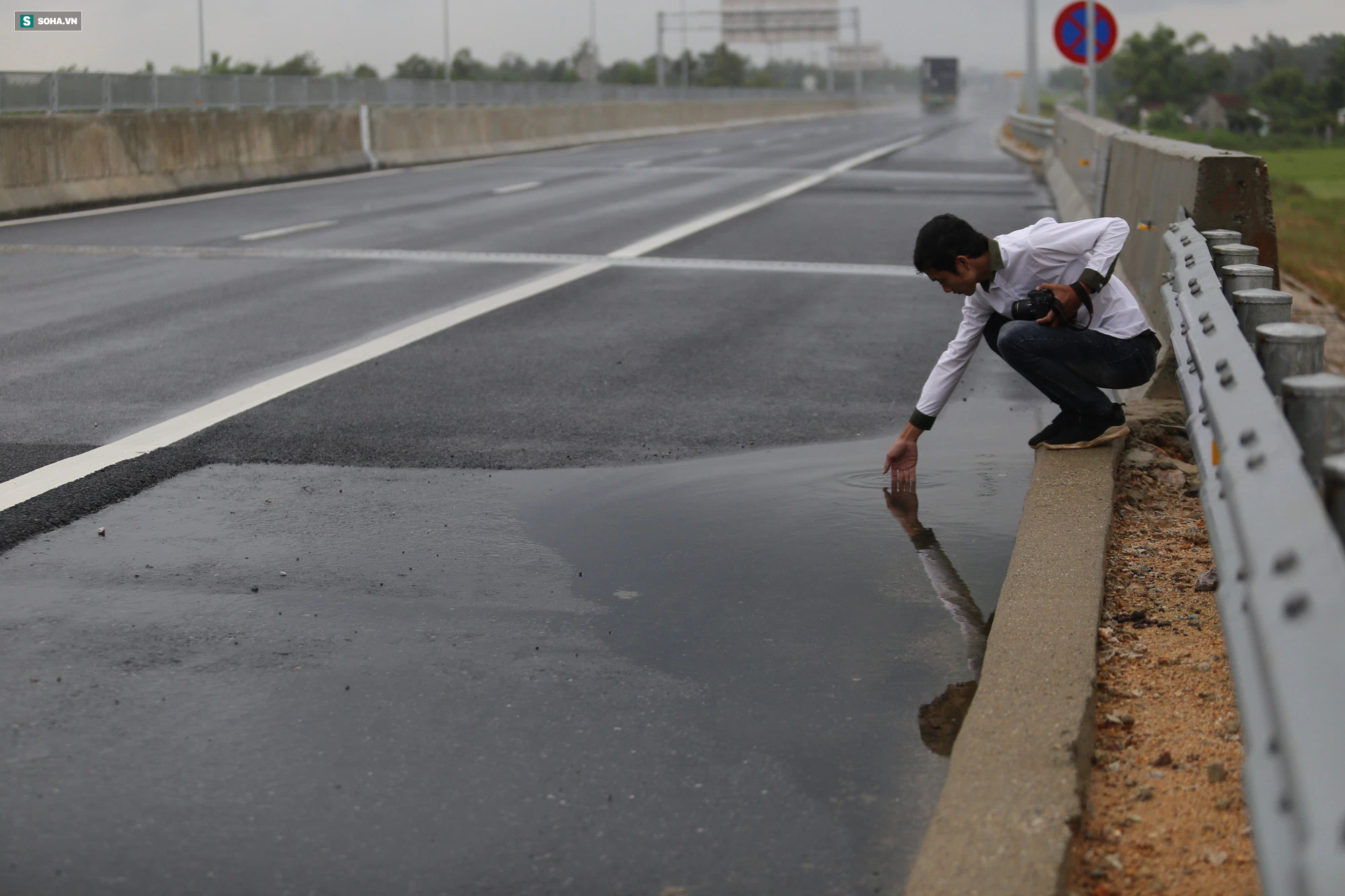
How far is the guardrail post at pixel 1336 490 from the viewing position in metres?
2.02

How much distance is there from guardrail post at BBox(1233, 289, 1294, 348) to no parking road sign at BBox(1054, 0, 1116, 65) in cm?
1798

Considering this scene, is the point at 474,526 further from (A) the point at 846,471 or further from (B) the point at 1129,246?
(B) the point at 1129,246

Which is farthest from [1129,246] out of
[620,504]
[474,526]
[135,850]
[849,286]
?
[135,850]

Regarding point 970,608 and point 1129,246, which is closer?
point 970,608

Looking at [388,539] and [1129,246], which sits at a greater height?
[1129,246]

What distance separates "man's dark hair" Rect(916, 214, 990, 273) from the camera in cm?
520

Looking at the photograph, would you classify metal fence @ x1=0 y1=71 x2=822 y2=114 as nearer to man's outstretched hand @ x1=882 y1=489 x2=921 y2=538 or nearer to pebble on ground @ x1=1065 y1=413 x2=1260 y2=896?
man's outstretched hand @ x1=882 y1=489 x2=921 y2=538

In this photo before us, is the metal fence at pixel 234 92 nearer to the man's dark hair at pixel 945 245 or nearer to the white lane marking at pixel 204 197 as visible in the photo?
the white lane marking at pixel 204 197

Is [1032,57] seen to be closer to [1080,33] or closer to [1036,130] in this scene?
[1036,130]

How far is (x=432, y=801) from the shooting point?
318cm

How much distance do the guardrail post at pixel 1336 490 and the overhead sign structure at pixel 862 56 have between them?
142115 mm

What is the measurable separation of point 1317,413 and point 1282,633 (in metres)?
0.57

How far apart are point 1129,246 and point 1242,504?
6824 mm

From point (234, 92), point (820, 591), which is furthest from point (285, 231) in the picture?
point (234, 92)
